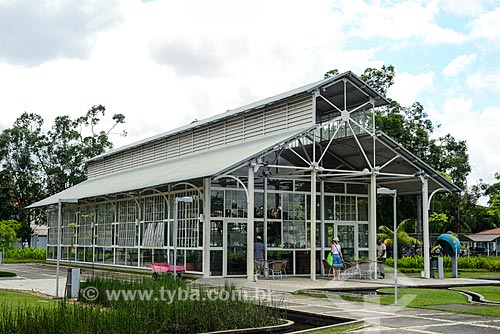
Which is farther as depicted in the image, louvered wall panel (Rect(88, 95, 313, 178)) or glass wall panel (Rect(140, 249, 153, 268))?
glass wall panel (Rect(140, 249, 153, 268))

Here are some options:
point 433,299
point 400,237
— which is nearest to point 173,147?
point 400,237

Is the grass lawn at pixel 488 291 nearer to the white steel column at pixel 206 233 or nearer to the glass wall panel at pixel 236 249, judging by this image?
the glass wall panel at pixel 236 249

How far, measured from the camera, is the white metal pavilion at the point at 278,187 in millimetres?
22719

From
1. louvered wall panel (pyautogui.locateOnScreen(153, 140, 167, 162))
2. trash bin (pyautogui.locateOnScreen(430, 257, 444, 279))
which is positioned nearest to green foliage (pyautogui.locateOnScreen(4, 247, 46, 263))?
louvered wall panel (pyautogui.locateOnScreen(153, 140, 167, 162))

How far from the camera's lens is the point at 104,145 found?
5819 cm

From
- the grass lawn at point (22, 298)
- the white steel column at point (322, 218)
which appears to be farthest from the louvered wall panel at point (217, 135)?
the grass lawn at point (22, 298)

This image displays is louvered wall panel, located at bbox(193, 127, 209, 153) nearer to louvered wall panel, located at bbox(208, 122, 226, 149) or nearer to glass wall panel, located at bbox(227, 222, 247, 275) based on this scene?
louvered wall panel, located at bbox(208, 122, 226, 149)

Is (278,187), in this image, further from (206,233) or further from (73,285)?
(73,285)

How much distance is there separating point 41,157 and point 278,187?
37377 millimetres

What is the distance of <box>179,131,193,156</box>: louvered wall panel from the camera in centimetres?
3040

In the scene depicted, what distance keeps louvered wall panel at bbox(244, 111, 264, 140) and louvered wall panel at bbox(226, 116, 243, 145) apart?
1.26ft

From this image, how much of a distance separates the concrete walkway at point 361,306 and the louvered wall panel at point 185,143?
9.36 m

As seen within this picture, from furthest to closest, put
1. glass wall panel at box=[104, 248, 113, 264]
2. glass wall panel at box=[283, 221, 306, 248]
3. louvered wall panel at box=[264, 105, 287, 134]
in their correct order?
glass wall panel at box=[104, 248, 113, 264] → glass wall panel at box=[283, 221, 306, 248] → louvered wall panel at box=[264, 105, 287, 134]

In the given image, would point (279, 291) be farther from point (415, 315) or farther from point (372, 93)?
point (372, 93)
